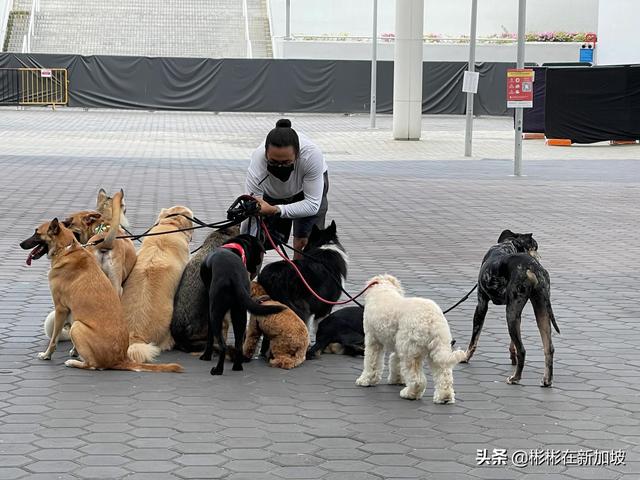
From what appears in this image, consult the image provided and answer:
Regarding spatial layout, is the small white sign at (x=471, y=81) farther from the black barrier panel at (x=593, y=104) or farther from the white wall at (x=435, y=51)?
the white wall at (x=435, y=51)

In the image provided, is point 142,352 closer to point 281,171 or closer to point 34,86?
point 281,171

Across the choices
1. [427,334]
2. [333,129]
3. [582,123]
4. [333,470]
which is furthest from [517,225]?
[333,129]

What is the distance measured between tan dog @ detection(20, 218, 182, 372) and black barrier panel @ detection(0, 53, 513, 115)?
120 feet

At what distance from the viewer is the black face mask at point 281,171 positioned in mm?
8340

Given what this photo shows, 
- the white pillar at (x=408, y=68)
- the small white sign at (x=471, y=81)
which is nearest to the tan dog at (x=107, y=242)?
the small white sign at (x=471, y=81)

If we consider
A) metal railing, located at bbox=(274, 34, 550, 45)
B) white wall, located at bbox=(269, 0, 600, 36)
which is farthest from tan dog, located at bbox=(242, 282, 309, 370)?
white wall, located at bbox=(269, 0, 600, 36)

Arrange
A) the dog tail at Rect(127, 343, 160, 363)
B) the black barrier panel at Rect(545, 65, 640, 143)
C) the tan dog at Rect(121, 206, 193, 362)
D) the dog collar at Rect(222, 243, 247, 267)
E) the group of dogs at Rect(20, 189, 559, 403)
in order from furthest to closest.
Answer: the black barrier panel at Rect(545, 65, 640, 143) → the tan dog at Rect(121, 206, 193, 362) → the dog collar at Rect(222, 243, 247, 267) → the dog tail at Rect(127, 343, 160, 363) → the group of dogs at Rect(20, 189, 559, 403)

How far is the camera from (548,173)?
2220cm

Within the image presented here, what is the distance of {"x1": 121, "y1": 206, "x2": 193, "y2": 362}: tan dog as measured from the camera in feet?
24.9

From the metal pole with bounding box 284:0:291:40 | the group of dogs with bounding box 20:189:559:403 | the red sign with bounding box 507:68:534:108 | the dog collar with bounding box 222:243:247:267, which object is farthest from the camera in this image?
the metal pole with bounding box 284:0:291:40

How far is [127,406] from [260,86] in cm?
3793

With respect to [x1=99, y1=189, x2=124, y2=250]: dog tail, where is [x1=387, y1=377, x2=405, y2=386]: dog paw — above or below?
below

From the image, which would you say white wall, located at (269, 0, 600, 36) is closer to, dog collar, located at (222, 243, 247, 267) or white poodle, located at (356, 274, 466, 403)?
dog collar, located at (222, 243, 247, 267)

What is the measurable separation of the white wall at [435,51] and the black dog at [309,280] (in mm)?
40716
